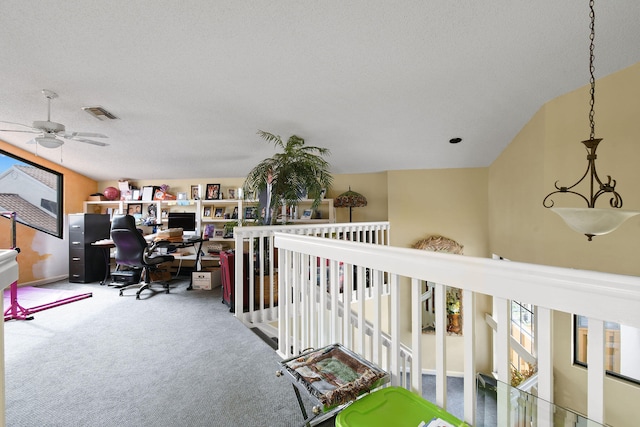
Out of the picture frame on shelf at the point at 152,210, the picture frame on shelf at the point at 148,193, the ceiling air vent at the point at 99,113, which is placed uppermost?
the ceiling air vent at the point at 99,113

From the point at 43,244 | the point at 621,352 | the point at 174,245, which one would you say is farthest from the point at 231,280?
the point at 43,244

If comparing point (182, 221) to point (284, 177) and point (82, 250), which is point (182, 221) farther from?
point (284, 177)

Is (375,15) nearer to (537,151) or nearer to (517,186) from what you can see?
(537,151)

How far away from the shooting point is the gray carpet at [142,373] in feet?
4.74

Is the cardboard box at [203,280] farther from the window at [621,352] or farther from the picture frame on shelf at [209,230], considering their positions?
the window at [621,352]

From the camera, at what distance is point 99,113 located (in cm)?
320

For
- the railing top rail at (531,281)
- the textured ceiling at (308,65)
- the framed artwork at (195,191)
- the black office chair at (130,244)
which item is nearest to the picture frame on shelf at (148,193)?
the framed artwork at (195,191)

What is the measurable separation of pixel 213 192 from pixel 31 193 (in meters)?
2.84

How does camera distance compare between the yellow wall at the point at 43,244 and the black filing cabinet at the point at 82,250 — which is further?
the black filing cabinet at the point at 82,250

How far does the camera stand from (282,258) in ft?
6.72

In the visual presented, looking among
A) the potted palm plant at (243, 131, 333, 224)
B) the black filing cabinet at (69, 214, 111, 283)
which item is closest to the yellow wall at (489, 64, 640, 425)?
the potted palm plant at (243, 131, 333, 224)

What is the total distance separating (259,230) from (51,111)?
2799mm

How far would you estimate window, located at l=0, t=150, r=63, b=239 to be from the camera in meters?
4.41

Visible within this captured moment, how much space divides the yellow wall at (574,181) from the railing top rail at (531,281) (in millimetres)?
2117
